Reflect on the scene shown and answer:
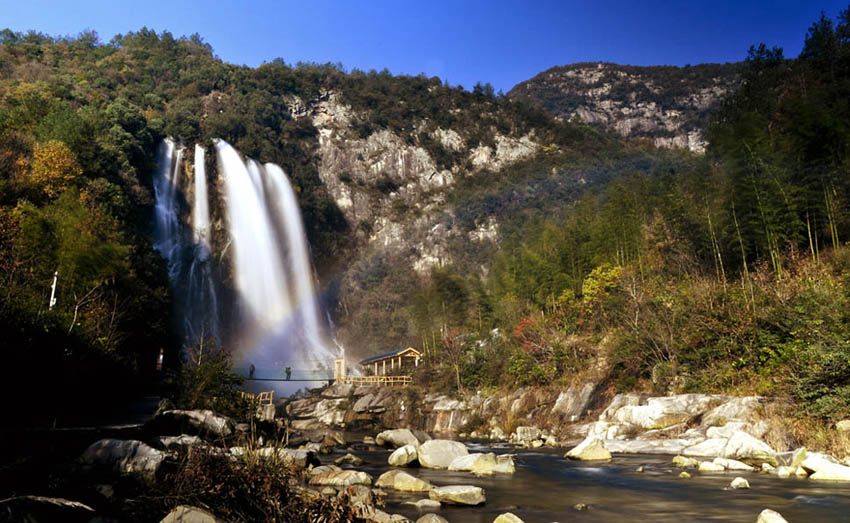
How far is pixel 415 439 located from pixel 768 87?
157 ft

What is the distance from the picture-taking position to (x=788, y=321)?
2050 cm

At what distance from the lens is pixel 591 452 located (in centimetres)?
1812

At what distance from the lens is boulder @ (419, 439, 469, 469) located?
15.9 m

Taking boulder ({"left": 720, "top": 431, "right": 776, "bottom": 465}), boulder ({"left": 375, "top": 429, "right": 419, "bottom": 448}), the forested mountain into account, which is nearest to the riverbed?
boulder ({"left": 720, "top": 431, "right": 776, "bottom": 465})

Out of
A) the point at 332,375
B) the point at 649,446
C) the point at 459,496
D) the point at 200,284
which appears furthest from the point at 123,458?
the point at 200,284

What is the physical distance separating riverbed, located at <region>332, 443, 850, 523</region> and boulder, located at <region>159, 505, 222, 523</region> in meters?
4.78

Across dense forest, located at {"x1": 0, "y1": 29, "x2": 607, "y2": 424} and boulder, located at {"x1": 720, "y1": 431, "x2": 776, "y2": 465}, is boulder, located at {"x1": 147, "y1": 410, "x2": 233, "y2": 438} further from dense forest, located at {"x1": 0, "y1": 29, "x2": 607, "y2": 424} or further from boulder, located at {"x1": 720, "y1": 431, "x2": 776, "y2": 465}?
boulder, located at {"x1": 720, "y1": 431, "x2": 776, "y2": 465}

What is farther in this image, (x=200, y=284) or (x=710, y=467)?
(x=200, y=284)

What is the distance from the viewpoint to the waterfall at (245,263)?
65.2m

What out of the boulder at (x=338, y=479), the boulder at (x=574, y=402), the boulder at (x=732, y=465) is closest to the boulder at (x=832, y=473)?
the boulder at (x=732, y=465)

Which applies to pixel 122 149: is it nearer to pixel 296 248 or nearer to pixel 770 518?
pixel 296 248

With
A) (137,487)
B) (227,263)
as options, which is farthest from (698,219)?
(227,263)

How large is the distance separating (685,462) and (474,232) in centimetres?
7970

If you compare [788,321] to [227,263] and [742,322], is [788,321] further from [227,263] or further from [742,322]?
[227,263]
